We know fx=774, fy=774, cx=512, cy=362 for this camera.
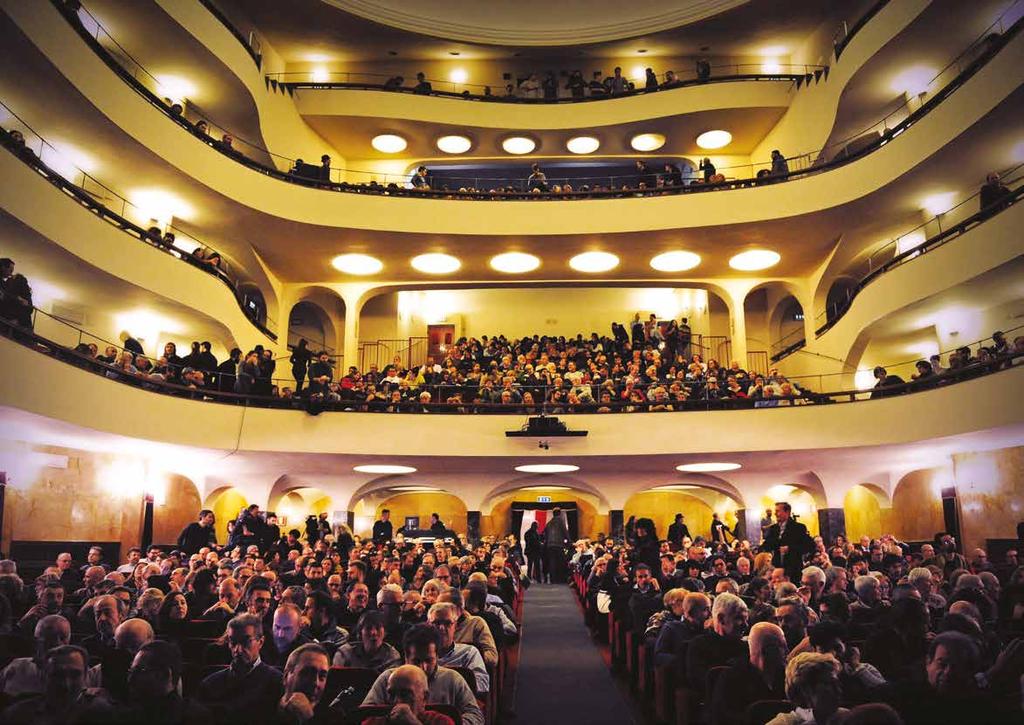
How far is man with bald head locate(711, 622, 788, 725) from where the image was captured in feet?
12.4

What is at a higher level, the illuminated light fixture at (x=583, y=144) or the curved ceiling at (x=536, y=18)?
the curved ceiling at (x=536, y=18)

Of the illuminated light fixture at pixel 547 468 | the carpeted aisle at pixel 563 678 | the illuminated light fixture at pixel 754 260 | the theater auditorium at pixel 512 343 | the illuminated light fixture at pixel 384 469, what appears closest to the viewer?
the theater auditorium at pixel 512 343

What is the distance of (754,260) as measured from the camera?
1819 cm

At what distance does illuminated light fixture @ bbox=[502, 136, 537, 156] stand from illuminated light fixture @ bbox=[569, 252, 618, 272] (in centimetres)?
430

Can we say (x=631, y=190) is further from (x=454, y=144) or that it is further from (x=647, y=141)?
(x=454, y=144)

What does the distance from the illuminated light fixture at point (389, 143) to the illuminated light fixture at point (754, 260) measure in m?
9.17

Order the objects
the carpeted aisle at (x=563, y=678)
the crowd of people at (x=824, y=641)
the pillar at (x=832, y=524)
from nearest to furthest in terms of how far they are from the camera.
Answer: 1. the crowd of people at (x=824, y=641)
2. the carpeted aisle at (x=563, y=678)
3. the pillar at (x=832, y=524)

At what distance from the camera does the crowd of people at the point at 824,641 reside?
3.07 meters

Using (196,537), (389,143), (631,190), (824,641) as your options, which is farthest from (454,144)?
(824,641)

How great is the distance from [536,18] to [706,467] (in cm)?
1277

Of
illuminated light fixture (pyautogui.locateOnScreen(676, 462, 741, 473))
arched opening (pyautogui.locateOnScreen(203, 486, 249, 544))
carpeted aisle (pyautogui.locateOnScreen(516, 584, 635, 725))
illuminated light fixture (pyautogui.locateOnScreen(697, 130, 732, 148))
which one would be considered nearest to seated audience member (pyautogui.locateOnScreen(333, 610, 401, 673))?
carpeted aisle (pyautogui.locateOnScreen(516, 584, 635, 725))

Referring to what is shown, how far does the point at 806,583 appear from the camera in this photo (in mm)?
6215

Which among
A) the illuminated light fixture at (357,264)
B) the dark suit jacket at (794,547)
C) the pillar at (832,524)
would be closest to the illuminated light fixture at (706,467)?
the pillar at (832,524)

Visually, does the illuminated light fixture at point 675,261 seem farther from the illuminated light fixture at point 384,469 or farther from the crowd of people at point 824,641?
the crowd of people at point 824,641
